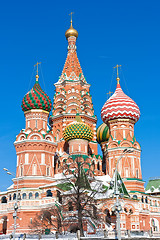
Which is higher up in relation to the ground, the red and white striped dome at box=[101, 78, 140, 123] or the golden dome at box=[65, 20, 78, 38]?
the golden dome at box=[65, 20, 78, 38]

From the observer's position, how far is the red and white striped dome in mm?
40812

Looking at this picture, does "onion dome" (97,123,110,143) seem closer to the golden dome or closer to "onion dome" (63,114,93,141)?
"onion dome" (63,114,93,141)

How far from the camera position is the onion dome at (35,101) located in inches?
1542

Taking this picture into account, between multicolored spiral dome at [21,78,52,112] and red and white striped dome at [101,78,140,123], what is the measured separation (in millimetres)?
6923

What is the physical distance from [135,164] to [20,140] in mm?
12716

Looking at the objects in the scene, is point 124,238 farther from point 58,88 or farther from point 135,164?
point 58,88

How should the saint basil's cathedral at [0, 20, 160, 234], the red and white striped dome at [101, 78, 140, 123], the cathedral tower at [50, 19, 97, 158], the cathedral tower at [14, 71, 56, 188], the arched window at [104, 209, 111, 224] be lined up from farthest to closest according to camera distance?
the cathedral tower at [50, 19, 97, 158]
the red and white striped dome at [101, 78, 140, 123]
the cathedral tower at [14, 71, 56, 188]
the saint basil's cathedral at [0, 20, 160, 234]
the arched window at [104, 209, 111, 224]

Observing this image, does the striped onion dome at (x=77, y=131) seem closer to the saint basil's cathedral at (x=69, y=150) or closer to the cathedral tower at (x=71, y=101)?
the saint basil's cathedral at (x=69, y=150)

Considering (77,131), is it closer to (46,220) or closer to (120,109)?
(120,109)

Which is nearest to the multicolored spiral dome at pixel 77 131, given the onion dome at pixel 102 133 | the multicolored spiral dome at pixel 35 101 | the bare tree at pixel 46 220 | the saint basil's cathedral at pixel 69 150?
the saint basil's cathedral at pixel 69 150

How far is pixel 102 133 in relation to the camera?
48.0 m

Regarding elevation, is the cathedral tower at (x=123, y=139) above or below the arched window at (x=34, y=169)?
above

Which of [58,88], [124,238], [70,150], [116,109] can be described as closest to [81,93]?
[58,88]

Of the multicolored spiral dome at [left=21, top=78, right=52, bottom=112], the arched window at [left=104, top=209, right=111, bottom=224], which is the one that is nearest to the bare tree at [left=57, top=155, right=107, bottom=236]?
the arched window at [left=104, top=209, right=111, bottom=224]
